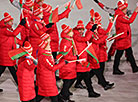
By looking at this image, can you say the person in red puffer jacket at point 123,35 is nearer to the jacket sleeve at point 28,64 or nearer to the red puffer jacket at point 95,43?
the red puffer jacket at point 95,43

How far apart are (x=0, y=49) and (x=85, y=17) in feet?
10.6

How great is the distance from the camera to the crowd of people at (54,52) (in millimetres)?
4105

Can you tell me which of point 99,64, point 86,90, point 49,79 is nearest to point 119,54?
point 99,64

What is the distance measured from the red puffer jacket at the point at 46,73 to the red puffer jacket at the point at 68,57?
43 cm

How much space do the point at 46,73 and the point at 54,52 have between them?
175 cm

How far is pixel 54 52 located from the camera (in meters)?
5.88

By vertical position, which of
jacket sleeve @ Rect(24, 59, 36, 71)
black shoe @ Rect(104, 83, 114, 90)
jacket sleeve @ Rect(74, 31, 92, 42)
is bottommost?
black shoe @ Rect(104, 83, 114, 90)

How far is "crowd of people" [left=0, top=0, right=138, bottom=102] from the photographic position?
13.5ft

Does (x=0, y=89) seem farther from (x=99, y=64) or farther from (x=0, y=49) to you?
(x=99, y=64)

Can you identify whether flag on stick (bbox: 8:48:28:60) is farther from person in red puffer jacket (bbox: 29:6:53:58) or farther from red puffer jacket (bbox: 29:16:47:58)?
red puffer jacket (bbox: 29:16:47:58)

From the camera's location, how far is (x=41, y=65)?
13.7 ft

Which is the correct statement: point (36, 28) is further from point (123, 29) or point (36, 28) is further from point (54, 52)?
point (123, 29)

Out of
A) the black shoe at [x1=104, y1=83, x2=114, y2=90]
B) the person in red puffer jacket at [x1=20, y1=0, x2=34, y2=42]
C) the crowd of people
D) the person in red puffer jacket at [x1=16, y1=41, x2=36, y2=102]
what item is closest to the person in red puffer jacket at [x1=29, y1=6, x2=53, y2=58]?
the crowd of people

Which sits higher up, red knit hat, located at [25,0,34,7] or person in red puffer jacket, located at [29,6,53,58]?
red knit hat, located at [25,0,34,7]
